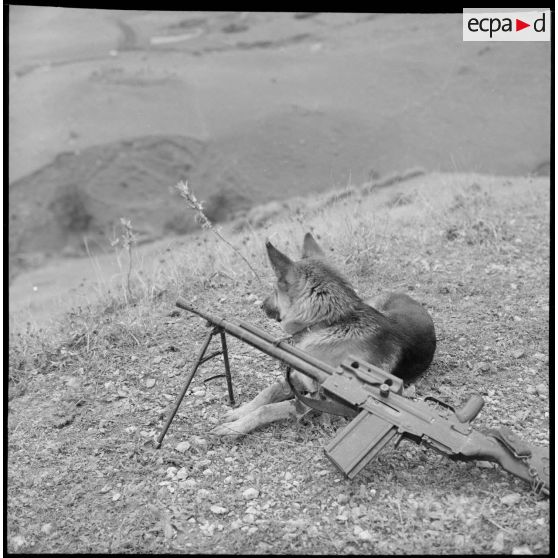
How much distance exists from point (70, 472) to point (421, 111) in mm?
Answer: 10580

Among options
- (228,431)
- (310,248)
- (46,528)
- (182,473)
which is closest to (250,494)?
(182,473)

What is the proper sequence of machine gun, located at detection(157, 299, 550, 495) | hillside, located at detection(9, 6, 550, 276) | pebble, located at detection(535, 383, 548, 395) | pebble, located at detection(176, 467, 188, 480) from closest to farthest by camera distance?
machine gun, located at detection(157, 299, 550, 495)
pebble, located at detection(176, 467, 188, 480)
pebble, located at detection(535, 383, 548, 395)
hillside, located at detection(9, 6, 550, 276)

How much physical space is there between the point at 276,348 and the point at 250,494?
1.01 m

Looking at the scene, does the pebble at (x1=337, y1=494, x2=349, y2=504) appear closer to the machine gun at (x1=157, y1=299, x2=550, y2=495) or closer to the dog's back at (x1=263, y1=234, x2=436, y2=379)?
the machine gun at (x1=157, y1=299, x2=550, y2=495)

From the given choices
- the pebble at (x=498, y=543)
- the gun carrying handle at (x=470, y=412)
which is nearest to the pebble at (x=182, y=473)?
the gun carrying handle at (x=470, y=412)

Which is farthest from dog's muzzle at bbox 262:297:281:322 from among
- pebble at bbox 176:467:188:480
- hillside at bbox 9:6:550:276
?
hillside at bbox 9:6:550:276

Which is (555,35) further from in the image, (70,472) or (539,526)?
(70,472)

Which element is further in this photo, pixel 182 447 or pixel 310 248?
pixel 310 248

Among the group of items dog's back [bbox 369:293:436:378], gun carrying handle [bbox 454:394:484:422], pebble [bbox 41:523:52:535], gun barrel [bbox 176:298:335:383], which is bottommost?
pebble [bbox 41:523:52:535]

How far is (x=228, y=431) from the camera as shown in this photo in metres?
4.94

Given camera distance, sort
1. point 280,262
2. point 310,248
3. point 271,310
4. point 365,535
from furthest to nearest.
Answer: point 310,248, point 271,310, point 280,262, point 365,535

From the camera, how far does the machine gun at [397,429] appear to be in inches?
157

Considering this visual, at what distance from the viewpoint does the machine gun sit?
3984mm

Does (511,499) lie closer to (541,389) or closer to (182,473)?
(541,389)
